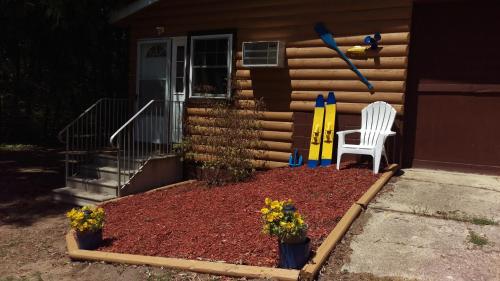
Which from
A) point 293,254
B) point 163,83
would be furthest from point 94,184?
point 293,254

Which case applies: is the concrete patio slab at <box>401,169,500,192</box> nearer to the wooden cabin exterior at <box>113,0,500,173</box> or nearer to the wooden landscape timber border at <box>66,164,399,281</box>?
the wooden cabin exterior at <box>113,0,500,173</box>

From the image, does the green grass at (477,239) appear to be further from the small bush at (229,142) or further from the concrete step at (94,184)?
the concrete step at (94,184)

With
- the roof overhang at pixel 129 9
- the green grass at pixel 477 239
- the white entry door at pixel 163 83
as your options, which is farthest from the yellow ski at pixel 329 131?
the roof overhang at pixel 129 9

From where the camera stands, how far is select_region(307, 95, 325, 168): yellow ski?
730 centimetres

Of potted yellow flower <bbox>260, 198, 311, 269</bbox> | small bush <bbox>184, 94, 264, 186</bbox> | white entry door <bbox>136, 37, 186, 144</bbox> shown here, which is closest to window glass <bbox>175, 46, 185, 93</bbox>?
white entry door <bbox>136, 37, 186, 144</bbox>

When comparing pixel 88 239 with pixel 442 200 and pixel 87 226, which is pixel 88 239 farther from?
pixel 442 200

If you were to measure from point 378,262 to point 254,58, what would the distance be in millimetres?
4643

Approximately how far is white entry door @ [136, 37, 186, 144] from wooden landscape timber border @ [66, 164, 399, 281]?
3762mm

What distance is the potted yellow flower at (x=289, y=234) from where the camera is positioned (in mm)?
3857

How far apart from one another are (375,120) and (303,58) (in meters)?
1.63

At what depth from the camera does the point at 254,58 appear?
785cm

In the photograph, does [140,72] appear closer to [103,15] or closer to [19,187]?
[103,15]

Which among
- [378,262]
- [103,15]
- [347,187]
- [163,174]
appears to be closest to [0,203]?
[163,174]

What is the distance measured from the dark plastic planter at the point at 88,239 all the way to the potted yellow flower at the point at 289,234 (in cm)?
212
